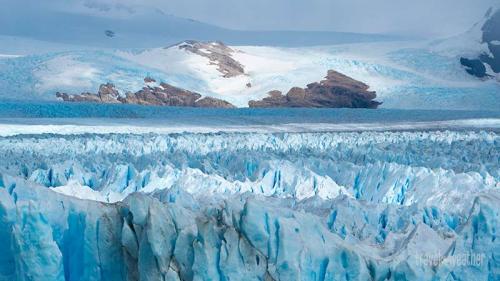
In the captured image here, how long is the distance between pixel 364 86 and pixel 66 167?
29581 mm

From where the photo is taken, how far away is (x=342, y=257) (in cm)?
435

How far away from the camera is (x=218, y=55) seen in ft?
143

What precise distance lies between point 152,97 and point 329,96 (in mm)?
8846

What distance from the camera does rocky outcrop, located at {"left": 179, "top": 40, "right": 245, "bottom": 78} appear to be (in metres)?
41.9

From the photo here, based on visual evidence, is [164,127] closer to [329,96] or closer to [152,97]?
[152,97]

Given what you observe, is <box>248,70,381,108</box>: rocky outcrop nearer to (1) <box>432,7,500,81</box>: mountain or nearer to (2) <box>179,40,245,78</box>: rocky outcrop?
(2) <box>179,40,245,78</box>: rocky outcrop

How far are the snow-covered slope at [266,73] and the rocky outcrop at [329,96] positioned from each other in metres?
0.57

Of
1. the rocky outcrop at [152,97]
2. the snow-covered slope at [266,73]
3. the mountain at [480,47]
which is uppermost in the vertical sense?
the mountain at [480,47]

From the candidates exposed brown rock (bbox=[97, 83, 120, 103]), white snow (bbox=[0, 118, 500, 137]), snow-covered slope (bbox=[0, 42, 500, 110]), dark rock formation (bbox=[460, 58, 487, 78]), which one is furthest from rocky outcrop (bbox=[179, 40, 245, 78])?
white snow (bbox=[0, 118, 500, 137])

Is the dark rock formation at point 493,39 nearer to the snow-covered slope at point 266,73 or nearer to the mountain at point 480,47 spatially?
the mountain at point 480,47

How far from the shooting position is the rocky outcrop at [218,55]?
1651 inches

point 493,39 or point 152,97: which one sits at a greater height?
point 493,39

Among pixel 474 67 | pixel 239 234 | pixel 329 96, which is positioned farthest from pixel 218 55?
pixel 239 234

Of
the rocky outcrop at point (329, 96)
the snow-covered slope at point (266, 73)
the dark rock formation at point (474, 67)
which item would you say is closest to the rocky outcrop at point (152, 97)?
the snow-covered slope at point (266, 73)
